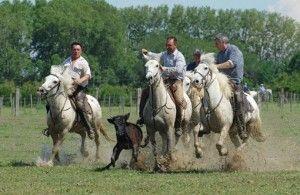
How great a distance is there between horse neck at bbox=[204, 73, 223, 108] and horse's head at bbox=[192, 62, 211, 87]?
18cm

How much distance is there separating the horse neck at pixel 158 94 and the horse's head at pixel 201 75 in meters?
0.59

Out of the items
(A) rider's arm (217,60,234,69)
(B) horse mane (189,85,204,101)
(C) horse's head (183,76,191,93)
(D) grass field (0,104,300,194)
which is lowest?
(D) grass field (0,104,300,194)

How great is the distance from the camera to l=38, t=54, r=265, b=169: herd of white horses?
1465 centimetres

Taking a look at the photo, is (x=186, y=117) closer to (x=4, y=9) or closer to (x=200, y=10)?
(x=4, y=9)

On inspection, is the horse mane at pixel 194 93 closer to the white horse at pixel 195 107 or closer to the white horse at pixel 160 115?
the white horse at pixel 195 107

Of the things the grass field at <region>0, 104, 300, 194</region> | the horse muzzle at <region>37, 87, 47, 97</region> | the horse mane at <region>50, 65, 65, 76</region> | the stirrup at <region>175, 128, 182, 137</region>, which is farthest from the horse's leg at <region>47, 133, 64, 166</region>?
the stirrup at <region>175, 128, 182, 137</region>

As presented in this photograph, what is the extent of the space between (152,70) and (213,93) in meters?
1.37

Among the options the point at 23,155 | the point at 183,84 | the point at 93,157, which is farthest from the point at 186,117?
the point at 23,155

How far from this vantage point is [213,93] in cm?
1484

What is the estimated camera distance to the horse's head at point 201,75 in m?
14.4

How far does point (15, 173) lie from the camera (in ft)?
46.7

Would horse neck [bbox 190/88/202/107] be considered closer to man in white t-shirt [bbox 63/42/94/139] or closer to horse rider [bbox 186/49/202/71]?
horse rider [bbox 186/49/202/71]

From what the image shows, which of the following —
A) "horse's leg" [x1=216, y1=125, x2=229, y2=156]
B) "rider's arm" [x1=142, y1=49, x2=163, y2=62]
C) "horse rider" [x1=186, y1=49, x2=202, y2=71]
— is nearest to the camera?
"horse's leg" [x1=216, y1=125, x2=229, y2=156]

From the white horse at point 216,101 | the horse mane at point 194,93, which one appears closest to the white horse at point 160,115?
the white horse at point 216,101
